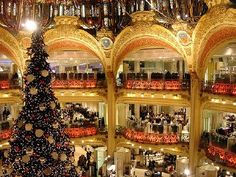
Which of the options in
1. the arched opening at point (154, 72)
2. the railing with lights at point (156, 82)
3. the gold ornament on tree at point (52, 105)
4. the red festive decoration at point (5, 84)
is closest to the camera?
the gold ornament on tree at point (52, 105)

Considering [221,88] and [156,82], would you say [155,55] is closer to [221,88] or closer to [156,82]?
[156,82]

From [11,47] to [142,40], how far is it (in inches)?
286

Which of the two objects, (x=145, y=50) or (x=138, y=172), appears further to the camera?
(x=145, y=50)

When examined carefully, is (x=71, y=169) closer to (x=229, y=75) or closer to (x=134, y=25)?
(x=229, y=75)

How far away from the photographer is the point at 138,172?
19156 mm

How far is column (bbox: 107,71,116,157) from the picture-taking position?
70.3 feet

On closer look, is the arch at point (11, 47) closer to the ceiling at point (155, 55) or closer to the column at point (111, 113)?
the column at point (111, 113)

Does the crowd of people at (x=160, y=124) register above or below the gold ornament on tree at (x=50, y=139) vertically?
below

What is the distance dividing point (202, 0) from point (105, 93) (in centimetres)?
769

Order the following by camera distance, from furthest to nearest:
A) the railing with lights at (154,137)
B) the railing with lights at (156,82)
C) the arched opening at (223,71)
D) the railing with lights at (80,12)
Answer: the railing with lights at (80,12) → the railing with lights at (154,137) → the railing with lights at (156,82) → the arched opening at (223,71)

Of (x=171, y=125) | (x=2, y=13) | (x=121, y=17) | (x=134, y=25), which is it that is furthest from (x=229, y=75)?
(x=2, y=13)

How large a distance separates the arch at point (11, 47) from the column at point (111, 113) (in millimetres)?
5038

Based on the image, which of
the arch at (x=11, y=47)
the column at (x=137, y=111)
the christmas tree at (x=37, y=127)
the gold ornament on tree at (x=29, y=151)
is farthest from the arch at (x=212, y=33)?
the gold ornament on tree at (x=29, y=151)

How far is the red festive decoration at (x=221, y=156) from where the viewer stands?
15.5 metres
